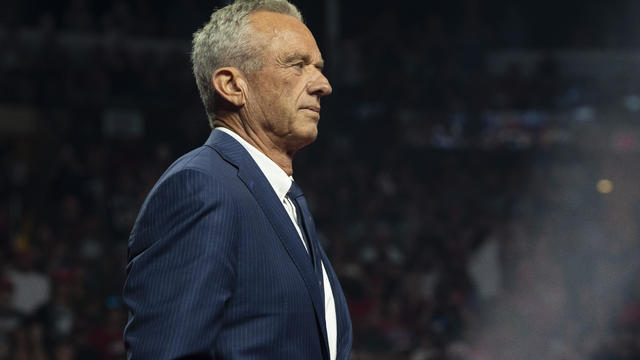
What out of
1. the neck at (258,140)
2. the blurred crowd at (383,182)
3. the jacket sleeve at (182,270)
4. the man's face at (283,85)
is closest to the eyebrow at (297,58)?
the man's face at (283,85)

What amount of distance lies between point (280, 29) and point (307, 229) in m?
0.27

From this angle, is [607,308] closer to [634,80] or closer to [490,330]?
[490,330]

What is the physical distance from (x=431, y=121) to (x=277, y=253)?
654cm

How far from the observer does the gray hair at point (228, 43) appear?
1097 mm

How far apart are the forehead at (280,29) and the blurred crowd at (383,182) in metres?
3.95

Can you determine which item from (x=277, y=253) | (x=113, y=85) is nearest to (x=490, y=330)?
(x=113, y=85)

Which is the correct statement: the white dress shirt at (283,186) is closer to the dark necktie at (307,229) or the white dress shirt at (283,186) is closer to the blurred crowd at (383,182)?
the dark necktie at (307,229)

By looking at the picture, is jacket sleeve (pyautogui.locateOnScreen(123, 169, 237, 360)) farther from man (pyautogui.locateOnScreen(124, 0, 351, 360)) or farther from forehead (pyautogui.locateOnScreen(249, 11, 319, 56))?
forehead (pyautogui.locateOnScreen(249, 11, 319, 56))

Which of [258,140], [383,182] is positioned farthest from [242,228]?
[383,182]

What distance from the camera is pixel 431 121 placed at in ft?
24.4

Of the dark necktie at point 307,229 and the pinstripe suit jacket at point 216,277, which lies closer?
the pinstripe suit jacket at point 216,277

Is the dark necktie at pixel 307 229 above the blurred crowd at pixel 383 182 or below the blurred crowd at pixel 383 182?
above

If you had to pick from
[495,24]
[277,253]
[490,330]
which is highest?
[277,253]

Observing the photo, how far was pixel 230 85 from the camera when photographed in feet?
3.63
